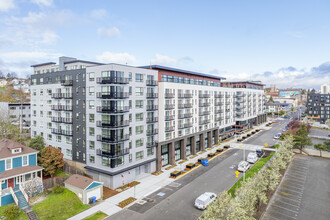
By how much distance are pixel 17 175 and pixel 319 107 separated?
515 feet

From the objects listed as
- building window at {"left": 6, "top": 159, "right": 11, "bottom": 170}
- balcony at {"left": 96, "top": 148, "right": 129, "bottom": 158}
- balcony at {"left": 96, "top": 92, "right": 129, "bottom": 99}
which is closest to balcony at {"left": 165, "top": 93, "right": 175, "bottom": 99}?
balcony at {"left": 96, "top": 92, "right": 129, "bottom": 99}

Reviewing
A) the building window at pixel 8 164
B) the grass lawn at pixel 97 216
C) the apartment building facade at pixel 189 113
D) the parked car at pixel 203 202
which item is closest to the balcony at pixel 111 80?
the apartment building facade at pixel 189 113

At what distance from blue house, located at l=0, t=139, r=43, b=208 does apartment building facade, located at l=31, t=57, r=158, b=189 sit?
8958mm

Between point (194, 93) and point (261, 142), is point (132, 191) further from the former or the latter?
point (261, 142)

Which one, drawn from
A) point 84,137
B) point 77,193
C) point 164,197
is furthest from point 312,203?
point 84,137

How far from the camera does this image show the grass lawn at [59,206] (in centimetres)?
3023

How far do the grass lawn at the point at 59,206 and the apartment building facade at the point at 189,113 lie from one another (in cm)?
1960

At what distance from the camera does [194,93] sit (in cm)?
6128

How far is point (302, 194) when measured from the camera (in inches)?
1471

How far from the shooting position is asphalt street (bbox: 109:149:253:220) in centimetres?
3072

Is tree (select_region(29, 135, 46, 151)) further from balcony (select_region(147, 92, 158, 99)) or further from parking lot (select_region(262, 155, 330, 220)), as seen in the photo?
parking lot (select_region(262, 155, 330, 220))

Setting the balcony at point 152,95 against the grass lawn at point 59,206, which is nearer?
the grass lawn at point 59,206

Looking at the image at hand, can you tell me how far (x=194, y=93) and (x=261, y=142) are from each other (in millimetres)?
36475

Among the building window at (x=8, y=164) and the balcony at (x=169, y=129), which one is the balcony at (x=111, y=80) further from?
the building window at (x=8, y=164)
